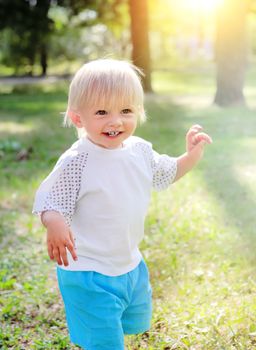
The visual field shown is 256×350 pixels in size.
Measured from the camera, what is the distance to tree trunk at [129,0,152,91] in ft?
52.1

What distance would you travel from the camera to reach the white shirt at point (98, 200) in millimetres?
2375

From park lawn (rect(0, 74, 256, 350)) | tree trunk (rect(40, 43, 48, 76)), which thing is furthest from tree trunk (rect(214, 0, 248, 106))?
tree trunk (rect(40, 43, 48, 76))

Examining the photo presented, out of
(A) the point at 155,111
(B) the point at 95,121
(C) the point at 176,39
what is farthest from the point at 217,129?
(C) the point at 176,39

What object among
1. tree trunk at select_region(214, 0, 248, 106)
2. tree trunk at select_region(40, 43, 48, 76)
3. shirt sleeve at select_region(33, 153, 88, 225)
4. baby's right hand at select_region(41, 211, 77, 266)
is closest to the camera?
baby's right hand at select_region(41, 211, 77, 266)

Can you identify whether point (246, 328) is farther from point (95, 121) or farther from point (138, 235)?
point (95, 121)

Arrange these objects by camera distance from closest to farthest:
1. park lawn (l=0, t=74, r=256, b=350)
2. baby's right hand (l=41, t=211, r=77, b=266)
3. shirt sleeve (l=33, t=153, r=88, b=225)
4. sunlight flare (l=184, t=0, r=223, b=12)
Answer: baby's right hand (l=41, t=211, r=77, b=266) < shirt sleeve (l=33, t=153, r=88, b=225) < park lawn (l=0, t=74, r=256, b=350) < sunlight flare (l=184, t=0, r=223, b=12)

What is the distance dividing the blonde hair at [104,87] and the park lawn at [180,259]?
50.9 inches

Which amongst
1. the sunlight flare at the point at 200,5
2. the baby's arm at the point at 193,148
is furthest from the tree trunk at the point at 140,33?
the baby's arm at the point at 193,148

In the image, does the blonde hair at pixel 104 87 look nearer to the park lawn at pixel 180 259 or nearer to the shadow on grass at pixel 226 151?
the park lawn at pixel 180 259

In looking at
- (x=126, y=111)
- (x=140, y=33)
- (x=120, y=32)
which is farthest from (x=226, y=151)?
(x=120, y=32)

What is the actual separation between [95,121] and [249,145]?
5830 mm

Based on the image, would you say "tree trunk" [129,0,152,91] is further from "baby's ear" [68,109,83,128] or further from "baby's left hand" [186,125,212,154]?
"baby's ear" [68,109,83,128]

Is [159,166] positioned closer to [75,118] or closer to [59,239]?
[75,118]

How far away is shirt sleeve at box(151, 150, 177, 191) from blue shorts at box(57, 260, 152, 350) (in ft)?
1.35
